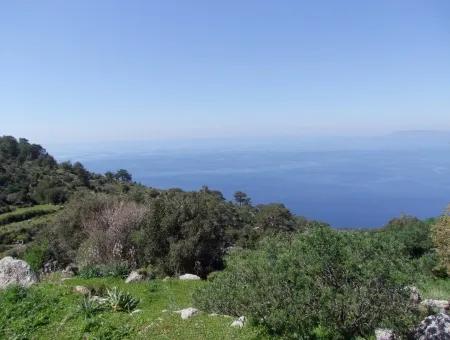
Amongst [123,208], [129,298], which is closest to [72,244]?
[123,208]

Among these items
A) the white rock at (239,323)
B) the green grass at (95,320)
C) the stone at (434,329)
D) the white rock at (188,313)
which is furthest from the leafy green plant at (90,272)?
the stone at (434,329)

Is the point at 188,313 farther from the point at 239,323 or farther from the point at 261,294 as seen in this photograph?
the point at 261,294

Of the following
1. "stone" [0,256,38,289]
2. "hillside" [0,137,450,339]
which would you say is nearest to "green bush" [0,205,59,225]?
"hillside" [0,137,450,339]

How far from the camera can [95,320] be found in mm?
9625

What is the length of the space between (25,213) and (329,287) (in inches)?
2989

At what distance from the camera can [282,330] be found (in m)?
7.77

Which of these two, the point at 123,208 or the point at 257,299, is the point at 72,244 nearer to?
the point at 123,208

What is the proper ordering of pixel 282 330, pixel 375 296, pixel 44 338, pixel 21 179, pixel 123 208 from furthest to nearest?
pixel 21 179
pixel 123 208
pixel 44 338
pixel 282 330
pixel 375 296

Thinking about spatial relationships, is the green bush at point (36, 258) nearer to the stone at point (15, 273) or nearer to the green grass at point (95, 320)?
the stone at point (15, 273)

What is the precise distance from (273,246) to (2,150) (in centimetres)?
11392

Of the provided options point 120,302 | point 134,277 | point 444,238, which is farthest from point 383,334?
point 134,277

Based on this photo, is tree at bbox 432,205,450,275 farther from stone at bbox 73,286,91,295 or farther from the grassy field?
the grassy field

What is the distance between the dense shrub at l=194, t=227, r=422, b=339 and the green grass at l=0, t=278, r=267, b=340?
0.72 meters

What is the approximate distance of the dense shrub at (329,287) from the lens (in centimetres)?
720
